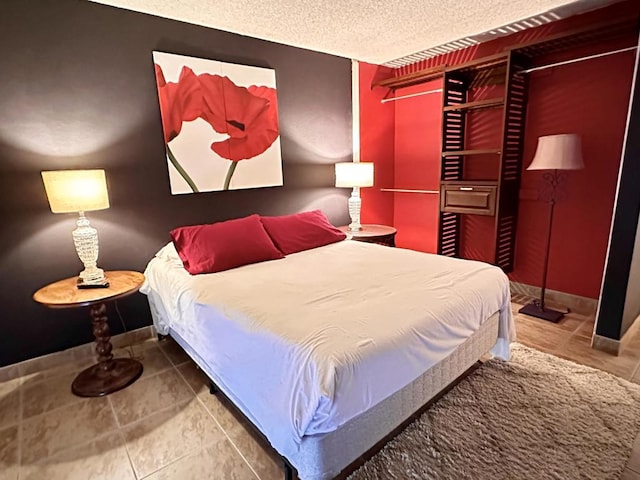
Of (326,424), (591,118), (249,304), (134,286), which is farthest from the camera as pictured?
(591,118)

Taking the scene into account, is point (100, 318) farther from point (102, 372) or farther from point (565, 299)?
point (565, 299)

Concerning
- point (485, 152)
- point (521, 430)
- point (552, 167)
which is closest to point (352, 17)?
point (485, 152)

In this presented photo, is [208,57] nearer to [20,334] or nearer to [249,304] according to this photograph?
[249,304]

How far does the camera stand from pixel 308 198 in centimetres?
368

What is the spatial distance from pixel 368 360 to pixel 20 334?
2.41 m

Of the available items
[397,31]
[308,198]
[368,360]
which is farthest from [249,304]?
[397,31]

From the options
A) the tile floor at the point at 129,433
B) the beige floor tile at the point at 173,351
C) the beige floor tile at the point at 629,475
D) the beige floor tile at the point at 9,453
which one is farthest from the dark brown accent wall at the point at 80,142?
the beige floor tile at the point at 629,475

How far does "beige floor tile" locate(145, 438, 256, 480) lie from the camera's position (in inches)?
61.1

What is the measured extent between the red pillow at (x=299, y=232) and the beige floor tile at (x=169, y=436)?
1297 millimetres

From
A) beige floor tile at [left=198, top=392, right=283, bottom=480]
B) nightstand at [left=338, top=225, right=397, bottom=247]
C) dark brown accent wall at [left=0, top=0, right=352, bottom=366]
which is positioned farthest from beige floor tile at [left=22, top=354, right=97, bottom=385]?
nightstand at [left=338, top=225, right=397, bottom=247]

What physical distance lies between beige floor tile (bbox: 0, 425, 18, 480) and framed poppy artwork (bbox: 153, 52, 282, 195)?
5.79 feet

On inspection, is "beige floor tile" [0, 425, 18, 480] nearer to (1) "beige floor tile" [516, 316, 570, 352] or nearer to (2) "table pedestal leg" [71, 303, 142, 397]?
(2) "table pedestal leg" [71, 303, 142, 397]

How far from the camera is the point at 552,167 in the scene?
2752 millimetres

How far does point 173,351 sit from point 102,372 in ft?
1.55
